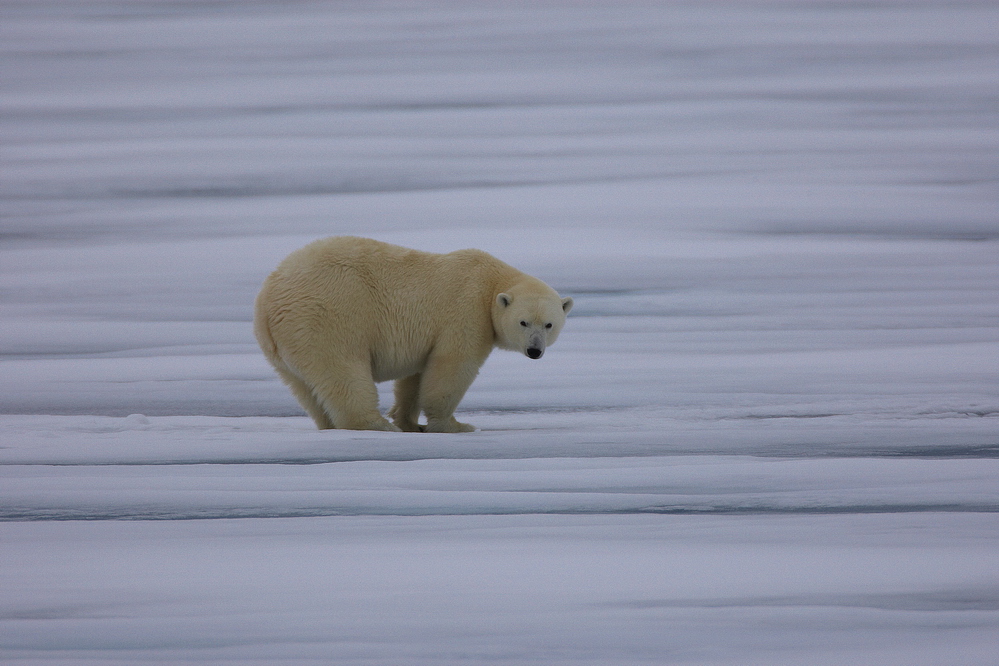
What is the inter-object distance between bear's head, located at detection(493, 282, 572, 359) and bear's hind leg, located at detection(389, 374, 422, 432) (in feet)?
1.42

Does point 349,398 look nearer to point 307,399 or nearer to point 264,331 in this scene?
point 307,399

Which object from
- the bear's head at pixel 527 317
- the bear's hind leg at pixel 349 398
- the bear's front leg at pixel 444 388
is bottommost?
the bear's hind leg at pixel 349 398

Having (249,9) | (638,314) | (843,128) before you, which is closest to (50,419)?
(638,314)

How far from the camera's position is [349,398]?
12.6 feet

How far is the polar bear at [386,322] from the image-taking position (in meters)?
3.82

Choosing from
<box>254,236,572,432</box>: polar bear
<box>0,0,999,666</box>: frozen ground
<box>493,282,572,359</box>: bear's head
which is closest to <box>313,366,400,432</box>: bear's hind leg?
<box>254,236,572,432</box>: polar bear

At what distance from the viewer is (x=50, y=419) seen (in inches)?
154

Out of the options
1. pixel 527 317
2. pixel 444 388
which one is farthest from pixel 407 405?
pixel 527 317

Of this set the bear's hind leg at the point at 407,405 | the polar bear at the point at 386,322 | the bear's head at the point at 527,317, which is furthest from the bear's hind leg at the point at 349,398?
the bear's head at the point at 527,317

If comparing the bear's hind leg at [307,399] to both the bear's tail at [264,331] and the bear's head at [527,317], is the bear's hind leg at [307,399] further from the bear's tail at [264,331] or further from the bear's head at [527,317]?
the bear's head at [527,317]

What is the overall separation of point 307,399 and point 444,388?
1.58ft

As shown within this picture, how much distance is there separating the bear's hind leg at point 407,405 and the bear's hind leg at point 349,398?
15.9 inches

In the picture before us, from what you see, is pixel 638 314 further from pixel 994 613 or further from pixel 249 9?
pixel 249 9

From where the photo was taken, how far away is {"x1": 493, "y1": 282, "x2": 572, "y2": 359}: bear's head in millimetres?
3984
